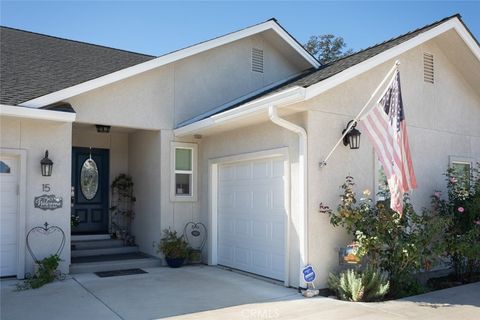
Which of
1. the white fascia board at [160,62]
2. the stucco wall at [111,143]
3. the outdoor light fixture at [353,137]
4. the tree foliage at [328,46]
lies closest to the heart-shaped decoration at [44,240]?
the white fascia board at [160,62]

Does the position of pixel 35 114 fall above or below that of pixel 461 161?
above

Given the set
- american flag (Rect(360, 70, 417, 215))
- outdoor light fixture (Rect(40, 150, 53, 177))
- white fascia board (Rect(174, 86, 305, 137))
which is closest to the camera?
american flag (Rect(360, 70, 417, 215))

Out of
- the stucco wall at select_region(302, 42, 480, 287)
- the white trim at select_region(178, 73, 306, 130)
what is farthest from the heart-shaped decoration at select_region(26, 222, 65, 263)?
the stucco wall at select_region(302, 42, 480, 287)

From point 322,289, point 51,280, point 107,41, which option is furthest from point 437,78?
point 107,41

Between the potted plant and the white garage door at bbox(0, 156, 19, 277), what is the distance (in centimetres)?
280

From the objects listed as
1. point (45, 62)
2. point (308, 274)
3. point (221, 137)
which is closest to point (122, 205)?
point (221, 137)

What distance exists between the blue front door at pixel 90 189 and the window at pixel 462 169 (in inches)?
318

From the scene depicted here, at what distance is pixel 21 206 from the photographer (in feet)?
26.0

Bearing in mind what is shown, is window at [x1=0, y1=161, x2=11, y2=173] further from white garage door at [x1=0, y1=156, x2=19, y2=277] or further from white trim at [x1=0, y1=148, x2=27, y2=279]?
white trim at [x1=0, y1=148, x2=27, y2=279]

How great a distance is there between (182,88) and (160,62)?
896mm

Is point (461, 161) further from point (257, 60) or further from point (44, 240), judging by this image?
point (44, 240)

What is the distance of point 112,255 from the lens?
9969 mm

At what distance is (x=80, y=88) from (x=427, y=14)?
352 inches

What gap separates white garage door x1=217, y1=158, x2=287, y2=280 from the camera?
7.80 meters
